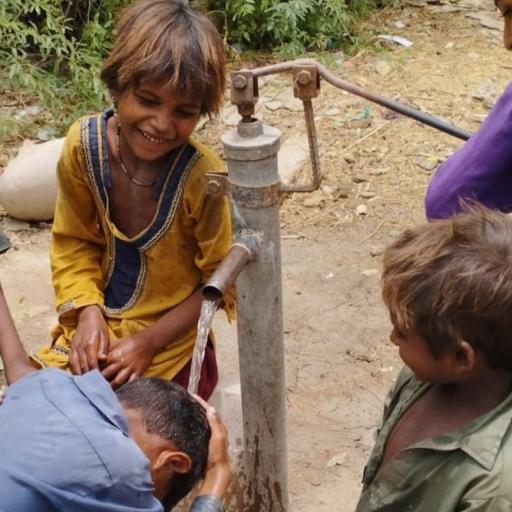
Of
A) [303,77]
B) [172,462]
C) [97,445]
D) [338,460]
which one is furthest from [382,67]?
[97,445]

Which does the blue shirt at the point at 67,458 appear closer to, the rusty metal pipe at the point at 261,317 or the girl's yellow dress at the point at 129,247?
the rusty metal pipe at the point at 261,317

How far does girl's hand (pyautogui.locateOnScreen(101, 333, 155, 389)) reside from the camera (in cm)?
191

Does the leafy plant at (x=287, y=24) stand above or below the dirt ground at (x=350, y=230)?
above

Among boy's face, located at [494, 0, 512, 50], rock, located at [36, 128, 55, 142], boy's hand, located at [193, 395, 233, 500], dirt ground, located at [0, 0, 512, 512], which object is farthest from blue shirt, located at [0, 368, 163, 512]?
rock, located at [36, 128, 55, 142]

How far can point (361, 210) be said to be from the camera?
3916 millimetres

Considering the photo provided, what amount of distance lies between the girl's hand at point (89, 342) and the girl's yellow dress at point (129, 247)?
0.10 feet

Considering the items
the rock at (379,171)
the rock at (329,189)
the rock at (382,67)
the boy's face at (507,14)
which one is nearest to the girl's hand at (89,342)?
the boy's face at (507,14)

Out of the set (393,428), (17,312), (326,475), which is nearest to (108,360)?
(393,428)

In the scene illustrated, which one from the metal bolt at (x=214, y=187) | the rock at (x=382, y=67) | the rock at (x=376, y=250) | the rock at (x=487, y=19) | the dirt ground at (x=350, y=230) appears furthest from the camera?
the rock at (x=487, y=19)

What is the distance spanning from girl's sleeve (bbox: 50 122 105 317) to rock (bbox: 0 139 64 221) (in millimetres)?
1692

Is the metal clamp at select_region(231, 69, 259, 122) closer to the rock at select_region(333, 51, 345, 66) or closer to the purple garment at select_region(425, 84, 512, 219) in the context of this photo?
the purple garment at select_region(425, 84, 512, 219)

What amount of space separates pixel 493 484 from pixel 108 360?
37.7 inches

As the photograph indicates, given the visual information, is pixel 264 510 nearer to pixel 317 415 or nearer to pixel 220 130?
pixel 317 415

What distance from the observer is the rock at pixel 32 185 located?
3.72 metres
